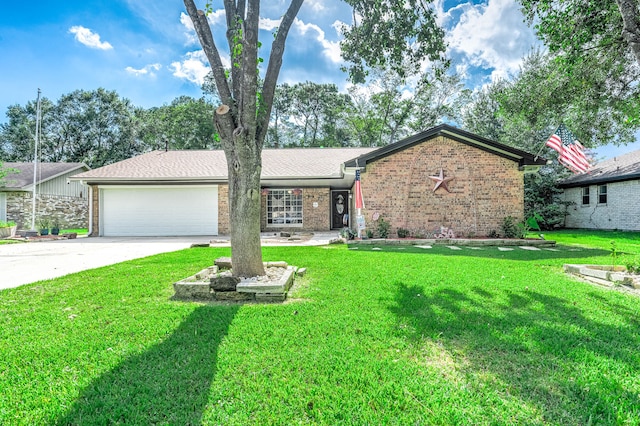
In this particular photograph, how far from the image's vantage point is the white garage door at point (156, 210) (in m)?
14.5

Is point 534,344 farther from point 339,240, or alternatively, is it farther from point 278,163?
point 278,163

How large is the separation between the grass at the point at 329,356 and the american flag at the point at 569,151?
7.26 metres

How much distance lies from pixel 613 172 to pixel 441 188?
11081mm

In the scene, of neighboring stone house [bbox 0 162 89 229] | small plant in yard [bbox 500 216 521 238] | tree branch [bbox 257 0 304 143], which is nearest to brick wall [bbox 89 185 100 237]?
neighboring stone house [bbox 0 162 89 229]

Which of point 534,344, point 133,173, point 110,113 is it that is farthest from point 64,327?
point 110,113

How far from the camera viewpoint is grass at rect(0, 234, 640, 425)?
1826 mm

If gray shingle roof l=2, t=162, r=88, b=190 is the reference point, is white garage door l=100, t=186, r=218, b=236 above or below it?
below

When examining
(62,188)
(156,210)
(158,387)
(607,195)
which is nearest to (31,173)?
(62,188)

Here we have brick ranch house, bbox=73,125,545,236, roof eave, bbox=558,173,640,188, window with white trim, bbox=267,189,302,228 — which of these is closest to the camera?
brick ranch house, bbox=73,125,545,236

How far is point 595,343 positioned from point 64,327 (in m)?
5.00

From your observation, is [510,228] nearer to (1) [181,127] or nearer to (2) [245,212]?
(2) [245,212]

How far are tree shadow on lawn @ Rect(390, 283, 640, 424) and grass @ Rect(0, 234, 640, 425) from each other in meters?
0.01

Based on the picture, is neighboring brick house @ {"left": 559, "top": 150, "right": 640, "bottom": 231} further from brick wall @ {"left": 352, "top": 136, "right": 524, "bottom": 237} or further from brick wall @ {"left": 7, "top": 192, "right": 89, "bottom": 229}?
brick wall @ {"left": 7, "top": 192, "right": 89, "bottom": 229}

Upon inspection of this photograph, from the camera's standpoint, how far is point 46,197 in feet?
62.4
